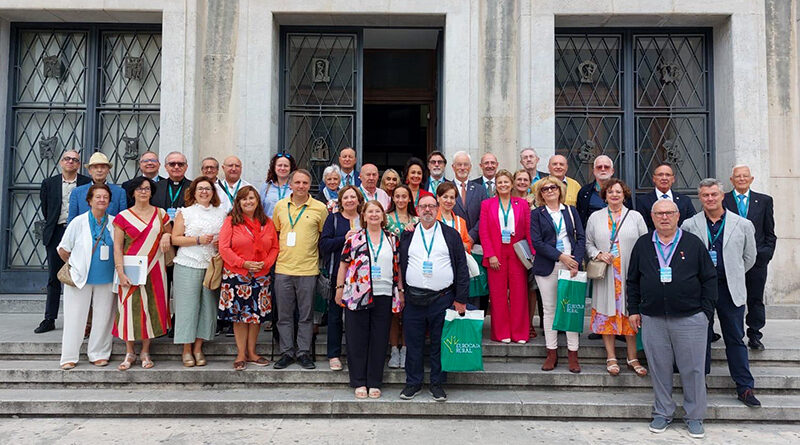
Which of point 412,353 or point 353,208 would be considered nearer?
point 412,353

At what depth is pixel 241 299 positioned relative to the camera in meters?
5.44

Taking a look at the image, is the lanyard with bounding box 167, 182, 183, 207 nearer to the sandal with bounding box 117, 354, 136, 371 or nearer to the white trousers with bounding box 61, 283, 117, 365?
the white trousers with bounding box 61, 283, 117, 365

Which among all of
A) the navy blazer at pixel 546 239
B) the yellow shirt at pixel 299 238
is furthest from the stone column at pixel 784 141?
the yellow shirt at pixel 299 238

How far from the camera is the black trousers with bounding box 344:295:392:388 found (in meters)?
5.14

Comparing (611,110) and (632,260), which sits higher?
(611,110)

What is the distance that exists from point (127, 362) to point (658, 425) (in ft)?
16.8

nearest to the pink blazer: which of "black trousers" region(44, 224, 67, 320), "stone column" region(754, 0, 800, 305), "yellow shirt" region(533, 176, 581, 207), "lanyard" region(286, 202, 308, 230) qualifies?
"yellow shirt" region(533, 176, 581, 207)

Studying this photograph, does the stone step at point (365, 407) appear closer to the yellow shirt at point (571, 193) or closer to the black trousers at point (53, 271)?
the black trousers at point (53, 271)

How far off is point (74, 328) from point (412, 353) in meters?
3.55

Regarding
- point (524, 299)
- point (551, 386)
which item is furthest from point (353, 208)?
point (551, 386)

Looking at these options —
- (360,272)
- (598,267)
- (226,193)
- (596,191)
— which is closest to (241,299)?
(360,272)

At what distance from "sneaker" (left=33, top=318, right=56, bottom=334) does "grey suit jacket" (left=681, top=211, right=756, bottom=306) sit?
24.2ft

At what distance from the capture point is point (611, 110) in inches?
346

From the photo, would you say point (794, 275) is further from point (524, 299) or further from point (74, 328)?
point (74, 328)
